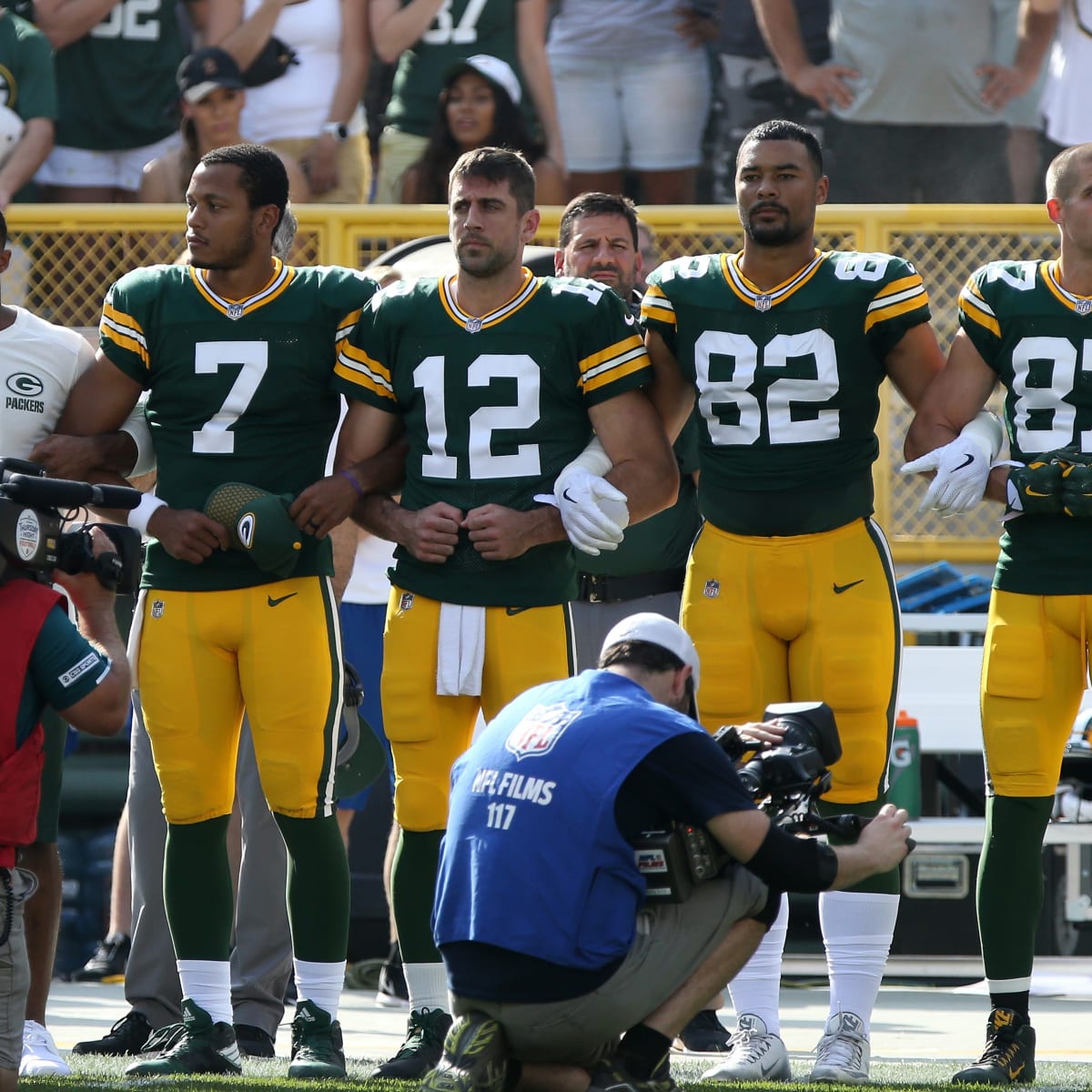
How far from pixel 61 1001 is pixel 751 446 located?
2950 millimetres

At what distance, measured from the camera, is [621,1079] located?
3.73 meters

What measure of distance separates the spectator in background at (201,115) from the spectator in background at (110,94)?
306mm

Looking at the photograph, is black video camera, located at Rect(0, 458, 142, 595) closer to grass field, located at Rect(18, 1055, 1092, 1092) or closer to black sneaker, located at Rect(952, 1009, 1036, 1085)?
grass field, located at Rect(18, 1055, 1092, 1092)

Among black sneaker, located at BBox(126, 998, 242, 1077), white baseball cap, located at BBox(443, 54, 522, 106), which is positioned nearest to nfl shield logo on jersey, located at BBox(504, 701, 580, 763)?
black sneaker, located at BBox(126, 998, 242, 1077)

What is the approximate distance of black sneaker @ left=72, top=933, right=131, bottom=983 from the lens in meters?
6.48

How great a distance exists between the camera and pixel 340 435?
482cm

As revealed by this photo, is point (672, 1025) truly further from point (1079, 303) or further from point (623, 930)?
point (1079, 303)

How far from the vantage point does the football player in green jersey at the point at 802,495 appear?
15.0ft

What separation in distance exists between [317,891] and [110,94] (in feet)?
16.1

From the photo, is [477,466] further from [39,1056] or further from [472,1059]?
[39,1056]

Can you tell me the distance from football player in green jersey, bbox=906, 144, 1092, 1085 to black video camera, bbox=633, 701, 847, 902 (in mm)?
542

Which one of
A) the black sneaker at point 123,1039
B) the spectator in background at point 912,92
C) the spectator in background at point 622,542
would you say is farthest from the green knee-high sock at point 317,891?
the spectator in background at point 912,92

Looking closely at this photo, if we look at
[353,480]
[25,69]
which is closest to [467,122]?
[25,69]

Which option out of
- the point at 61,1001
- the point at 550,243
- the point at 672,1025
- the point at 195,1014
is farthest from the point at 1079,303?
the point at 61,1001
